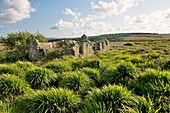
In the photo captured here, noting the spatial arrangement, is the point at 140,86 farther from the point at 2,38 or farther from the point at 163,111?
the point at 2,38

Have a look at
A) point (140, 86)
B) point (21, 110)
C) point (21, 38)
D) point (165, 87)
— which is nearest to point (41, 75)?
point (21, 110)

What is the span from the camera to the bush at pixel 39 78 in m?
11.6

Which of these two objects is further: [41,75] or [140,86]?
[41,75]

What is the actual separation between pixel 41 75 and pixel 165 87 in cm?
614

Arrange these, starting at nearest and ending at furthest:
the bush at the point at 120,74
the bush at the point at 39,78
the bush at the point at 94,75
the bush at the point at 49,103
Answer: the bush at the point at 49,103, the bush at the point at 120,74, the bush at the point at 39,78, the bush at the point at 94,75

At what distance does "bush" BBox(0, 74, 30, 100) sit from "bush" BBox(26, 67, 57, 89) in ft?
2.83

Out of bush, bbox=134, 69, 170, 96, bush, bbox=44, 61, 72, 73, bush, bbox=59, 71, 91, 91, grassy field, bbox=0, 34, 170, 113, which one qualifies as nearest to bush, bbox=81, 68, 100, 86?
grassy field, bbox=0, 34, 170, 113

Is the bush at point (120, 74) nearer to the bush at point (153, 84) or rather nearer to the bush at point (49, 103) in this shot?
the bush at point (153, 84)

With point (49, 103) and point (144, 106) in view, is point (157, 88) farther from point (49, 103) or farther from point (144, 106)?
point (49, 103)

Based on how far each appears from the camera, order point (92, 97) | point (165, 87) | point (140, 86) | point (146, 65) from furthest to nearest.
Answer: point (146, 65) < point (140, 86) < point (165, 87) < point (92, 97)

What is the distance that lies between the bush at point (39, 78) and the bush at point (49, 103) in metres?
3.23

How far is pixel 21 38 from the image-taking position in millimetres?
46656

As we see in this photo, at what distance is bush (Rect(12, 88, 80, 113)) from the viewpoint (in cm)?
773

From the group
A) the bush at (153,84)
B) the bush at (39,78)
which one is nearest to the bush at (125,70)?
the bush at (153,84)
